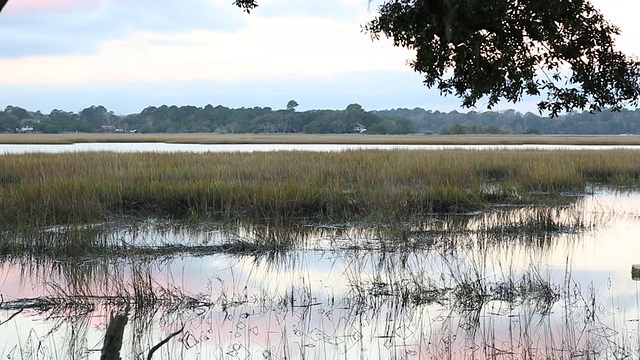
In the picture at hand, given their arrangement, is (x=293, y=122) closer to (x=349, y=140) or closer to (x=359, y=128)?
(x=359, y=128)

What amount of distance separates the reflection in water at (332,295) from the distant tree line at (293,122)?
101 m

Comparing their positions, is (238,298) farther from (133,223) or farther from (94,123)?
(94,123)

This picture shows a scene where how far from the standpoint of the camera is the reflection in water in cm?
648

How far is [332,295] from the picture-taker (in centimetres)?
834

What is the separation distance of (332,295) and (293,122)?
109613 millimetres

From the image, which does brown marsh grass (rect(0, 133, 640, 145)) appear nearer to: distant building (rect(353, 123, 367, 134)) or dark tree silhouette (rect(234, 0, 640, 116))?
distant building (rect(353, 123, 367, 134))

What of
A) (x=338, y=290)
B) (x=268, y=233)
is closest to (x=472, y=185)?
(x=268, y=233)

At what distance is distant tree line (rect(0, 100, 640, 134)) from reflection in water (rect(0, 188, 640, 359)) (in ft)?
333

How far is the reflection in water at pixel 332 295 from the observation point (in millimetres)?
6480

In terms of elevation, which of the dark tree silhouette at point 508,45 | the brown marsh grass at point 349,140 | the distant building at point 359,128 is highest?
the dark tree silhouette at point 508,45

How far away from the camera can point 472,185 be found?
1859cm

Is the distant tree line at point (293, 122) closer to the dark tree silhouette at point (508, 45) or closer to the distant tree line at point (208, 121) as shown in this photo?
the distant tree line at point (208, 121)

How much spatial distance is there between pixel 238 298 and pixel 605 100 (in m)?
5.34

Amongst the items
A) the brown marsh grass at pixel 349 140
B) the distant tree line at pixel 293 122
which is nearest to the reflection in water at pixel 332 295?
the brown marsh grass at pixel 349 140
